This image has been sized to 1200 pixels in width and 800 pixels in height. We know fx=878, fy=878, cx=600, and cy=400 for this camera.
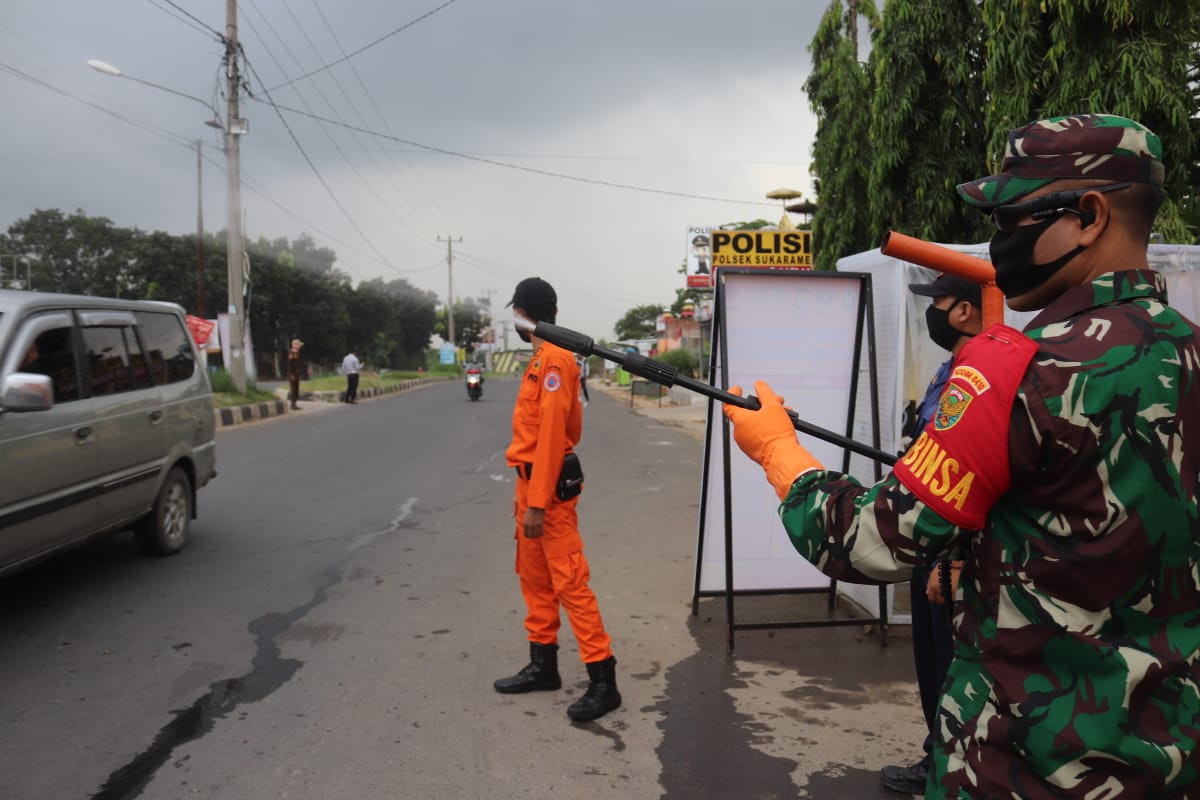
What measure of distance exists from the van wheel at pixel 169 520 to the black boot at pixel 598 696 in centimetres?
403

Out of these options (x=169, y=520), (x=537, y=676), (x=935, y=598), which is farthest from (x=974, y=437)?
(x=169, y=520)

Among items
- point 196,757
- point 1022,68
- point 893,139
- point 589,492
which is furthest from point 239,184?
point 196,757

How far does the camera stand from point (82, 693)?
4.06m

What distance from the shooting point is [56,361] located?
524cm

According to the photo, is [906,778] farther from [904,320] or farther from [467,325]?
[467,325]

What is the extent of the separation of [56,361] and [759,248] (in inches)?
390

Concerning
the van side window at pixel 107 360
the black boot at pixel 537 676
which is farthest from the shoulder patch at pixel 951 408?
the van side window at pixel 107 360

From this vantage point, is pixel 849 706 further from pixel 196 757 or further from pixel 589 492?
pixel 589 492

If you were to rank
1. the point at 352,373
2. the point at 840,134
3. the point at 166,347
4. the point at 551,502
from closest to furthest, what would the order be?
the point at 551,502 → the point at 166,347 → the point at 840,134 → the point at 352,373

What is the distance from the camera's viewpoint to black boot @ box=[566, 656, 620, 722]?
3.83 metres

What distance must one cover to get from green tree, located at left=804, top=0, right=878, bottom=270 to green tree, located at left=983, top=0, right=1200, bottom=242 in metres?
2.89

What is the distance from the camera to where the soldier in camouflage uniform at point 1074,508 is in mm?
1241

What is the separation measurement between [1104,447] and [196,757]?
11.3 ft

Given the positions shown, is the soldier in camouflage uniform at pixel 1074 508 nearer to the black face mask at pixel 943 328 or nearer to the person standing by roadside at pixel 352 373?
the black face mask at pixel 943 328
